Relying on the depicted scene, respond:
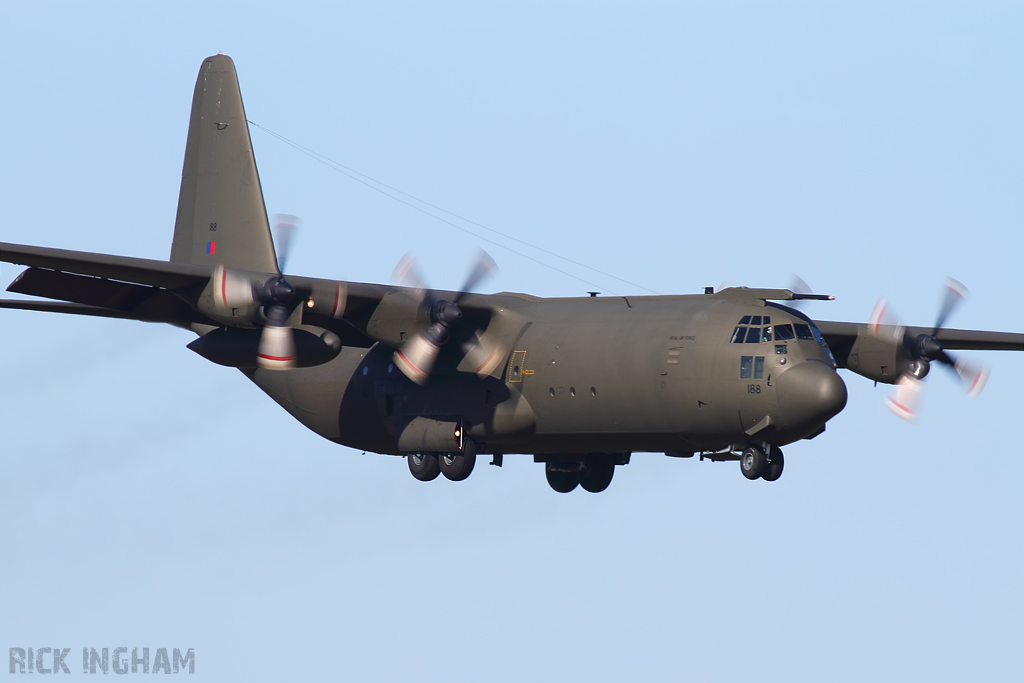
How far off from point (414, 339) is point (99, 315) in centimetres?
631

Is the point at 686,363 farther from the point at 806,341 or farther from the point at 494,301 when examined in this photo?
the point at 494,301

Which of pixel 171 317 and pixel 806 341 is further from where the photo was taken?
pixel 171 317

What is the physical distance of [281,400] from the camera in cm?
3027

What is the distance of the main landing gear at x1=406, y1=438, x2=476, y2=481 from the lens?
87.3ft

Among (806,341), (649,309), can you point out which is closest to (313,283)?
(649,309)

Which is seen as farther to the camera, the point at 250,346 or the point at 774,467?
the point at 250,346

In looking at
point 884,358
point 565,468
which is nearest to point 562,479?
point 565,468

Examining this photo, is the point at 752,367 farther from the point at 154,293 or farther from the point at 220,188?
the point at 220,188

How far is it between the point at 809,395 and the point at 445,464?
723 centimetres

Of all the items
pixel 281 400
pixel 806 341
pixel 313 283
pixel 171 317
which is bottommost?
pixel 281 400

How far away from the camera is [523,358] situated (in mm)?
26484

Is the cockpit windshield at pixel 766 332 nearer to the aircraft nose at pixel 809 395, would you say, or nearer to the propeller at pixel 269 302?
the aircraft nose at pixel 809 395

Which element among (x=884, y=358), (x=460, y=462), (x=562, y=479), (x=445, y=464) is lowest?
(x=562, y=479)

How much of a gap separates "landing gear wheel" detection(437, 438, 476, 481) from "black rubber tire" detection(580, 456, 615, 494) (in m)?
3.09
